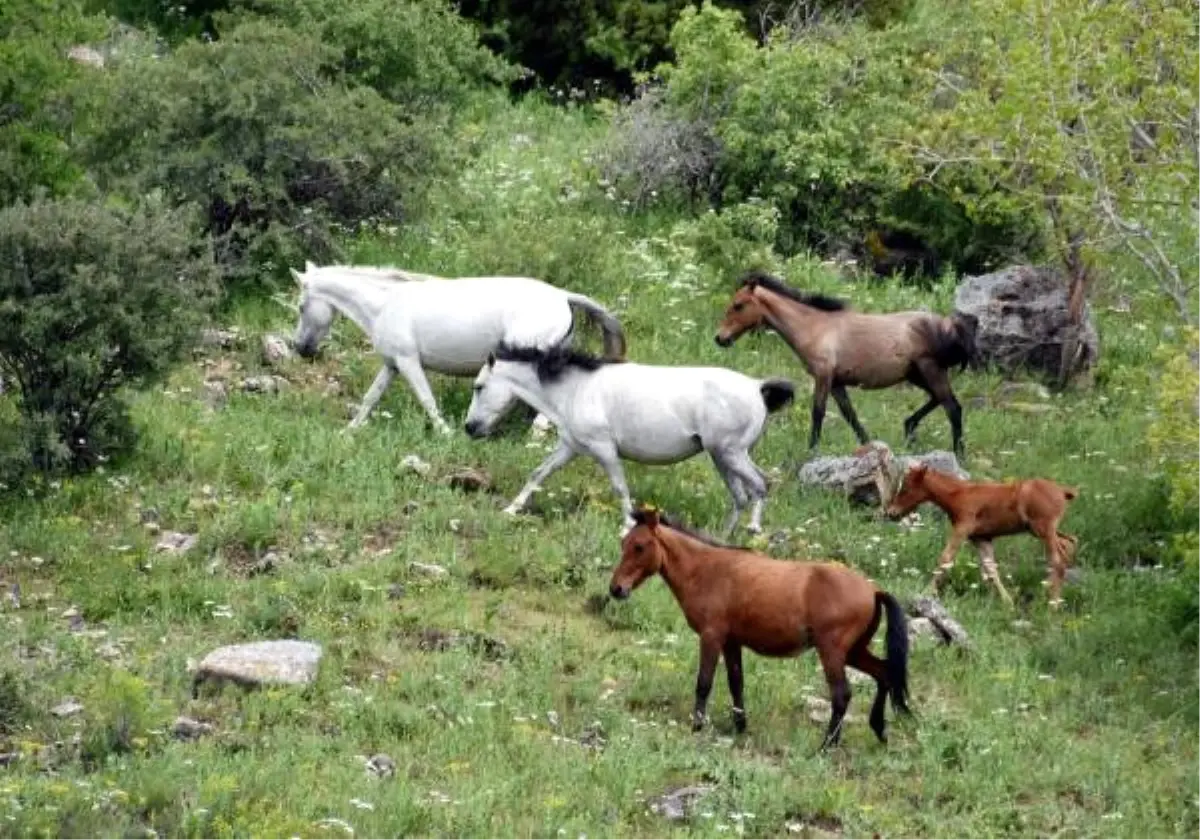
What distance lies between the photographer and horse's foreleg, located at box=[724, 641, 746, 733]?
15.4 m

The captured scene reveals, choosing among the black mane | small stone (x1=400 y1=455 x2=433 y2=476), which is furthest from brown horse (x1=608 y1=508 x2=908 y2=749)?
small stone (x1=400 y1=455 x2=433 y2=476)

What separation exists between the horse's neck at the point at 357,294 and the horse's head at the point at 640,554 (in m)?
6.69

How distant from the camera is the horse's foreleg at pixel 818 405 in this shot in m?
21.3

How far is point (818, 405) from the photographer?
21359 mm

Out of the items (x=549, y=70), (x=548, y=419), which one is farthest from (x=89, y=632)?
(x=549, y=70)

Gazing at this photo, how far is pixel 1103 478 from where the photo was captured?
829 inches

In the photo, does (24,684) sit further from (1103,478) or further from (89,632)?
(1103,478)

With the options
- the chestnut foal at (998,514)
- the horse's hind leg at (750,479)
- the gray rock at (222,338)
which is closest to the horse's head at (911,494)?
the chestnut foal at (998,514)

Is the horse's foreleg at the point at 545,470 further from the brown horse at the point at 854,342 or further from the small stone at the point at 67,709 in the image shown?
the small stone at the point at 67,709

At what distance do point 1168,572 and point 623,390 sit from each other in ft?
14.7

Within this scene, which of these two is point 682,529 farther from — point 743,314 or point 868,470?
point 743,314

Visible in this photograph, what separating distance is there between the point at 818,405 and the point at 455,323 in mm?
3251

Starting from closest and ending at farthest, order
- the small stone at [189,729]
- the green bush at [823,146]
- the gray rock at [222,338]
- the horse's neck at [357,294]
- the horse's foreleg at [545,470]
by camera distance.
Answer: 1. the small stone at [189,729]
2. the horse's foreleg at [545,470]
3. the horse's neck at [357,294]
4. the gray rock at [222,338]
5. the green bush at [823,146]

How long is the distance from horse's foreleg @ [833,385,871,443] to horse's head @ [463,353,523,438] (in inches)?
123
